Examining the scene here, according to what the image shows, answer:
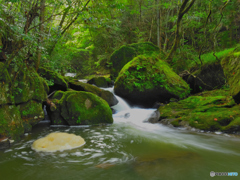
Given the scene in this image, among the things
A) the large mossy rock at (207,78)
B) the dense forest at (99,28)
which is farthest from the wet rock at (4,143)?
the large mossy rock at (207,78)

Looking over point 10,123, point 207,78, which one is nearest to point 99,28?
point 10,123

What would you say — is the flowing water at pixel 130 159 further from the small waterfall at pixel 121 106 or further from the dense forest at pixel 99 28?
the small waterfall at pixel 121 106

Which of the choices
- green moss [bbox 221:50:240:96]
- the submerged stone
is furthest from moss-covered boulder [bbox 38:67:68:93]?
green moss [bbox 221:50:240:96]

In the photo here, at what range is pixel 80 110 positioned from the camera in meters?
6.14

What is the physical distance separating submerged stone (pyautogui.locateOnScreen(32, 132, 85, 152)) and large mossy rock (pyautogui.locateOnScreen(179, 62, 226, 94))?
7.99m

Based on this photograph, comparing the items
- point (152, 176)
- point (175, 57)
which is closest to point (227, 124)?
point (152, 176)

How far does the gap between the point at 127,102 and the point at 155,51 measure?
20.1 feet

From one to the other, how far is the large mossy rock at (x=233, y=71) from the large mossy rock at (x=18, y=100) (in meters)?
6.57

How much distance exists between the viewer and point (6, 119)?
13.0 ft

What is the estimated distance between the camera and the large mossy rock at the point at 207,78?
29.7ft

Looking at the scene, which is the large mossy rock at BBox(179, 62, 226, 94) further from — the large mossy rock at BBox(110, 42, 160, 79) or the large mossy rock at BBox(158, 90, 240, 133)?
the large mossy rock at BBox(110, 42, 160, 79)

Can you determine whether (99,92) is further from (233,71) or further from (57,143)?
(233,71)

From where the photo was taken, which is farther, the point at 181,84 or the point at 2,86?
the point at 181,84

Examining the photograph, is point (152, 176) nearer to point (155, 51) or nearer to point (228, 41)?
point (155, 51)
